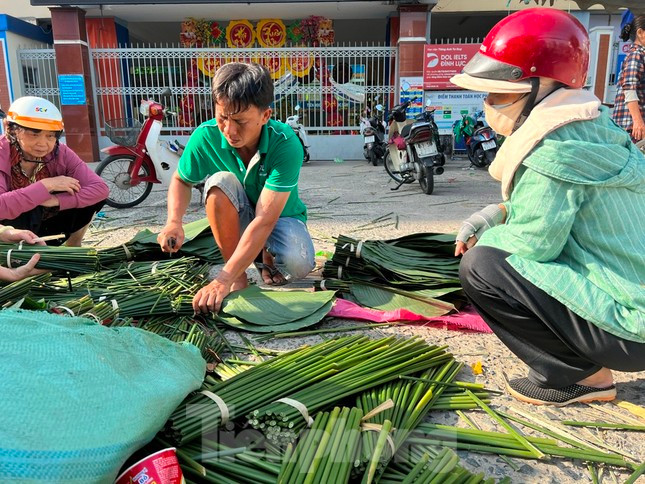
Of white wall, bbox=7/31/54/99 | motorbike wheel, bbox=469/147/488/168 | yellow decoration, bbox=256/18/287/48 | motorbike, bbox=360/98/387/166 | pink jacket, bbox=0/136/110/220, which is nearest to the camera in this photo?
pink jacket, bbox=0/136/110/220

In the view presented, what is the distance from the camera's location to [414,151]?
5.96m

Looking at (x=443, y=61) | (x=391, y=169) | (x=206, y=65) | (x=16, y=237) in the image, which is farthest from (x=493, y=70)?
(x=206, y=65)

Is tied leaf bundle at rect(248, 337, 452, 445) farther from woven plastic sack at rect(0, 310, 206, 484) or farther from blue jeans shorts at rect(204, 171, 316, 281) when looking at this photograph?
blue jeans shorts at rect(204, 171, 316, 281)

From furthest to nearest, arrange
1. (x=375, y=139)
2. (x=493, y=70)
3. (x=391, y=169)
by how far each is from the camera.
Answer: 1. (x=375, y=139)
2. (x=391, y=169)
3. (x=493, y=70)

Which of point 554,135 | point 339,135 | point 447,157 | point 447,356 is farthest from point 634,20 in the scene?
point 339,135

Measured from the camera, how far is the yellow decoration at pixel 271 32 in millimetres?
12125

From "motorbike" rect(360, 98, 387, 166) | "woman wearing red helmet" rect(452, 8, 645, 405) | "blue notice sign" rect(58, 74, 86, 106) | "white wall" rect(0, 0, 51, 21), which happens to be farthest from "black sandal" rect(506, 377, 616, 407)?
"white wall" rect(0, 0, 51, 21)

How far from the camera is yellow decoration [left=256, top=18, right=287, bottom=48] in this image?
1212 cm

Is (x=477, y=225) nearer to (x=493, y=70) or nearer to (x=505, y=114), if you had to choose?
(x=505, y=114)

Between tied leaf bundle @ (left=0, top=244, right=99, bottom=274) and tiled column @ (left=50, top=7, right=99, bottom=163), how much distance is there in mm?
8729

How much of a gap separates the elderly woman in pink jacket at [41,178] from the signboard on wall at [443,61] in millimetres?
8282

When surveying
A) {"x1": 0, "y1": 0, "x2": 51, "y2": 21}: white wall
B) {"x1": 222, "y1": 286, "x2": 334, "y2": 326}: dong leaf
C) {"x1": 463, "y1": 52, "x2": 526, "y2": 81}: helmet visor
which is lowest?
{"x1": 222, "y1": 286, "x2": 334, "y2": 326}: dong leaf

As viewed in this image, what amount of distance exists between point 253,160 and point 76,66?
30.3 ft

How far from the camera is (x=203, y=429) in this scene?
1224mm
